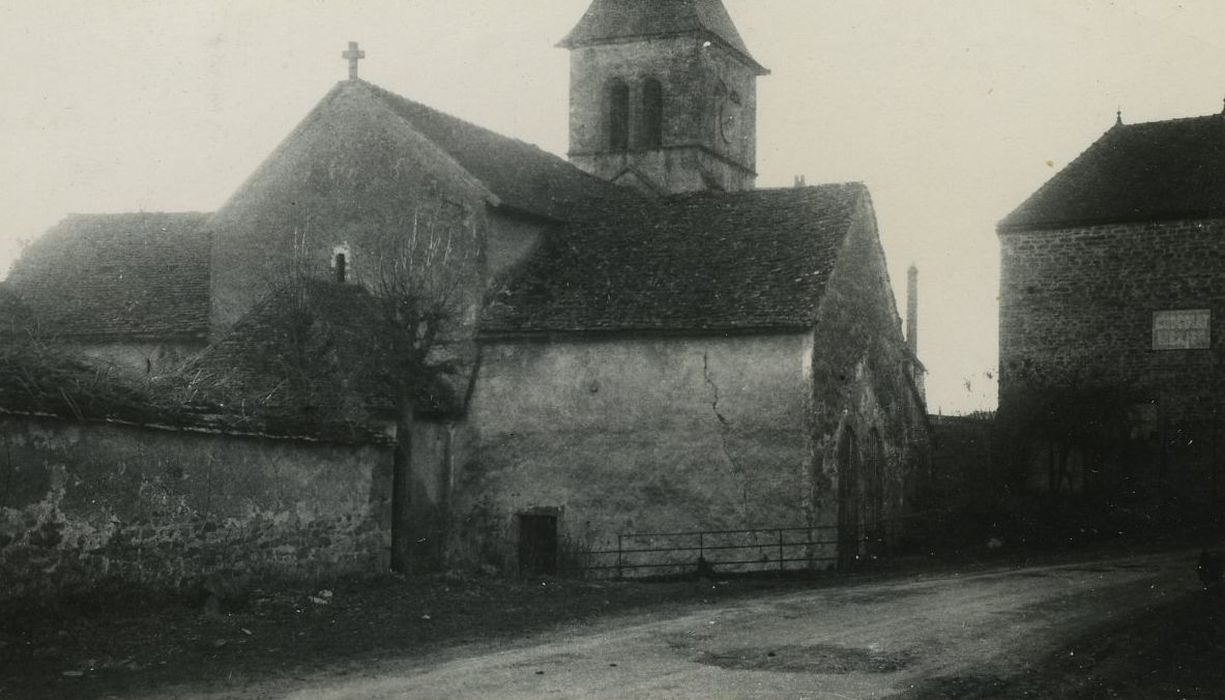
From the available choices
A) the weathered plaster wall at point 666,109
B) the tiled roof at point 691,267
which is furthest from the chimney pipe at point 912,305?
the tiled roof at point 691,267

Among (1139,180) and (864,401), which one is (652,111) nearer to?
(1139,180)

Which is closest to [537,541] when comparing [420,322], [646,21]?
[420,322]

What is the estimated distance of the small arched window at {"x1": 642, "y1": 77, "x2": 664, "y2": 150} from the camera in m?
39.9

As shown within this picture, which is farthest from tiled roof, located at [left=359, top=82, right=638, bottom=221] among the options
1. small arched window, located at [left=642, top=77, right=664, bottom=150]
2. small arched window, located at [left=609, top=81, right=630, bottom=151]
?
small arched window, located at [left=609, top=81, right=630, bottom=151]

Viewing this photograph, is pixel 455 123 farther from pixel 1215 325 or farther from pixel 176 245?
pixel 1215 325

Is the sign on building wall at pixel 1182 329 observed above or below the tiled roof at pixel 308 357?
above

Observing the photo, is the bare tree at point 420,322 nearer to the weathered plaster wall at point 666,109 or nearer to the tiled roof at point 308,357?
the tiled roof at point 308,357

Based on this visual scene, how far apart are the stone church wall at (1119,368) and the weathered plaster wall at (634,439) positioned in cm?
930

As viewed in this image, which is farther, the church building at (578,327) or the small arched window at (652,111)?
the small arched window at (652,111)

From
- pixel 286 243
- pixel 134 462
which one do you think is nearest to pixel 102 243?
pixel 286 243

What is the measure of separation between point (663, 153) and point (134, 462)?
86.9ft

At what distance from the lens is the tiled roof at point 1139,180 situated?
30234mm

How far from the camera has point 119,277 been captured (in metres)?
30.8

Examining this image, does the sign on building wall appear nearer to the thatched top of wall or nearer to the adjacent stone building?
the adjacent stone building
